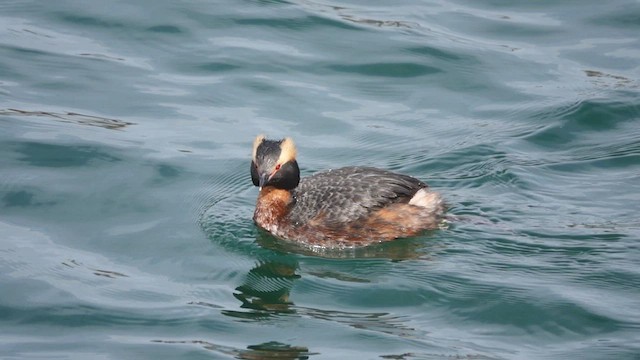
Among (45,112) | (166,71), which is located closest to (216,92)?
(166,71)

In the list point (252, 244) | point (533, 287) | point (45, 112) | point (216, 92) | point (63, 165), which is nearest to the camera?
point (533, 287)

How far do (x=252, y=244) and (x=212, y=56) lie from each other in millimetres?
4877

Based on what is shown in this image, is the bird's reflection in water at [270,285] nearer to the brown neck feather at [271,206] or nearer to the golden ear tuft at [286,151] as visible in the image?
the brown neck feather at [271,206]

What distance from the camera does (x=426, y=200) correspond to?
1093 cm

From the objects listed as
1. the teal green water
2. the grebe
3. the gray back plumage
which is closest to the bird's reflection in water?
the teal green water

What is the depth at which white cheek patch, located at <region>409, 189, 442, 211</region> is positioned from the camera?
10898mm

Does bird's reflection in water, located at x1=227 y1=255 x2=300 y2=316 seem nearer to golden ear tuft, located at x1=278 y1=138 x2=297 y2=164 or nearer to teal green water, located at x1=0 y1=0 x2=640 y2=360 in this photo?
teal green water, located at x1=0 y1=0 x2=640 y2=360

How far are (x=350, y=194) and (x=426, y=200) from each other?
690 millimetres

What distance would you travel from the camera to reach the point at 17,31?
611 inches

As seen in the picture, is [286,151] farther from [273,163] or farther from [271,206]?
[271,206]

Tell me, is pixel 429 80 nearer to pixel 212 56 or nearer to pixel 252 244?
pixel 212 56

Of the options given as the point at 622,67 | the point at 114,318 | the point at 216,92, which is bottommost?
the point at 114,318

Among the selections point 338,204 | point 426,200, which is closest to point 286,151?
point 338,204

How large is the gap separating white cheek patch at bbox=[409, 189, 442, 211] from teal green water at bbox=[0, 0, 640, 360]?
242 millimetres
